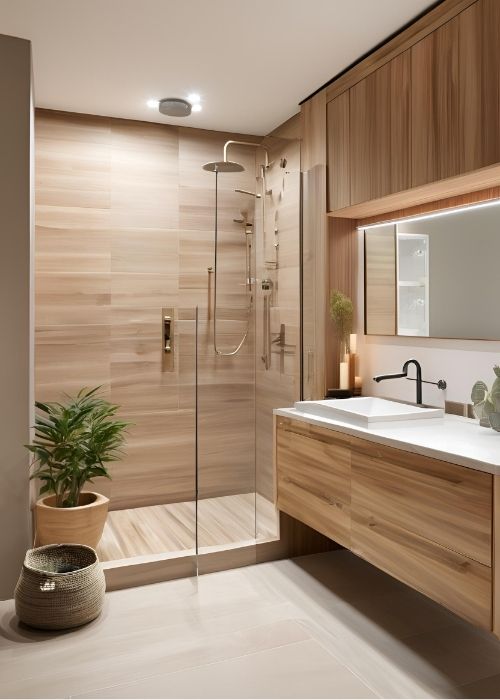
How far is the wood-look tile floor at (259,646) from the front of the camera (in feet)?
6.95

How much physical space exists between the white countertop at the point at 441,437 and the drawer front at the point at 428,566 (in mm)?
309

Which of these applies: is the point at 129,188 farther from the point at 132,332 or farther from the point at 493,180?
the point at 493,180

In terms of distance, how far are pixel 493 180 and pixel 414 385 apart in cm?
105

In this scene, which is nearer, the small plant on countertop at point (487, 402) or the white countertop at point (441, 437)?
the white countertop at point (441, 437)

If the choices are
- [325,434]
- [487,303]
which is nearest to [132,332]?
[325,434]

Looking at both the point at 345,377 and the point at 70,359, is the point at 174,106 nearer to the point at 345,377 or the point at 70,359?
the point at 70,359

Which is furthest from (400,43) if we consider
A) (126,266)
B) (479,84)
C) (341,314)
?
(126,266)

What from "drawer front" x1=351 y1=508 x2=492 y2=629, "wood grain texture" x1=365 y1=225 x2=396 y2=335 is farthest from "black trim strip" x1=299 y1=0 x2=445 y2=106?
"drawer front" x1=351 y1=508 x2=492 y2=629

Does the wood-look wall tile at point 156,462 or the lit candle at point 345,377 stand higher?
the lit candle at point 345,377

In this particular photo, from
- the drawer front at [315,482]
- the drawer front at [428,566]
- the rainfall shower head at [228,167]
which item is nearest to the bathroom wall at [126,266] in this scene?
the rainfall shower head at [228,167]

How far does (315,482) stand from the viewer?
9.29 feet

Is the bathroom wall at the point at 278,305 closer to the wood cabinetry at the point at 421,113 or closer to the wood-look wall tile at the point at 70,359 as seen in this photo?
the wood cabinetry at the point at 421,113

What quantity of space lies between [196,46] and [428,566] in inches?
94.0

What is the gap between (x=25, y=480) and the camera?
286 cm
